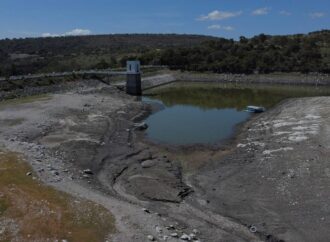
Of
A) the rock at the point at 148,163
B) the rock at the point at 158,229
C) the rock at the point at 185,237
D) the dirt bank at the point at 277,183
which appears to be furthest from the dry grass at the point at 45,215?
the rock at the point at 148,163

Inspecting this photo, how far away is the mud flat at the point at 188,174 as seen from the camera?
2434cm

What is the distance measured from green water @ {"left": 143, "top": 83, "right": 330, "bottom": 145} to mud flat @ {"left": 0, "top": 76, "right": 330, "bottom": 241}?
122 inches

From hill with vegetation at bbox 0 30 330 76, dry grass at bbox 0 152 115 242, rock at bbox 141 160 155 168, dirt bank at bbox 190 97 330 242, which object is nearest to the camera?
dry grass at bbox 0 152 115 242

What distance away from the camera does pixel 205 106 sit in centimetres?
7775

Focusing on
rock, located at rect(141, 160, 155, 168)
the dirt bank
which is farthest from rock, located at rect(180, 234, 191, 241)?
rock, located at rect(141, 160, 155, 168)

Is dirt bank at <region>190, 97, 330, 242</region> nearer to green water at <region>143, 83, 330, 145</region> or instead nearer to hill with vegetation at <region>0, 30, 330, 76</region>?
green water at <region>143, 83, 330, 145</region>

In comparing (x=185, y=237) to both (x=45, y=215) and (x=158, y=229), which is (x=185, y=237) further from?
(x=45, y=215)

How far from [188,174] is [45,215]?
1380cm

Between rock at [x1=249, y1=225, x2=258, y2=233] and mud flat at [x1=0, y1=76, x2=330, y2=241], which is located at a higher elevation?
mud flat at [x1=0, y1=76, x2=330, y2=241]

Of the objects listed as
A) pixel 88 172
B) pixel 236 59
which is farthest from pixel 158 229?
pixel 236 59

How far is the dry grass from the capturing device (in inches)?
840

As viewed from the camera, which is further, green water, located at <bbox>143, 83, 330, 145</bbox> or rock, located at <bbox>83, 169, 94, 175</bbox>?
green water, located at <bbox>143, 83, 330, 145</bbox>

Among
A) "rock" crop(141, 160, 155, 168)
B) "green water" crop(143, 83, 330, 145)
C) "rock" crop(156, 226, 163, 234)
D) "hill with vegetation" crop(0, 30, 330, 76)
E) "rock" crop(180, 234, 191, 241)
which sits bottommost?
"green water" crop(143, 83, 330, 145)

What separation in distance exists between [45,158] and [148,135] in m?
16.9
